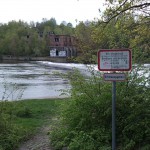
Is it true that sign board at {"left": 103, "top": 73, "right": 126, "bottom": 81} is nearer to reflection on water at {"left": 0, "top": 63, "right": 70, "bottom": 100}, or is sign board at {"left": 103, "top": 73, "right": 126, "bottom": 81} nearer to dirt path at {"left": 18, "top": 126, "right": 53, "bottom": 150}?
dirt path at {"left": 18, "top": 126, "right": 53, "bottom": 150}

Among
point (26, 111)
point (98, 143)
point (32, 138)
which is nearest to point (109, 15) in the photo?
point (98, 143)

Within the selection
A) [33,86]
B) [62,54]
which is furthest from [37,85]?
[62,54]

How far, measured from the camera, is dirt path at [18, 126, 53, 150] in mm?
8641

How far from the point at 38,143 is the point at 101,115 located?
6.19 feet

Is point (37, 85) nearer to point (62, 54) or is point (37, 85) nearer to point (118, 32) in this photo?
point (118, 32)

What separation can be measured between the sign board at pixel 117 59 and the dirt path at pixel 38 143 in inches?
118

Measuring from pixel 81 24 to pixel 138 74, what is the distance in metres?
2.25

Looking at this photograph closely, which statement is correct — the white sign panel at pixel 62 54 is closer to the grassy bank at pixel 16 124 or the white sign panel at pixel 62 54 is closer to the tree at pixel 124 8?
the grassy bank at pixel 16 124

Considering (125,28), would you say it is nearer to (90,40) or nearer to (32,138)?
(90,40)

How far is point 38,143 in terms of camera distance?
9.12 m

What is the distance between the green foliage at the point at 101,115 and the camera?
7430mm

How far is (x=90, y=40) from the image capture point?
9930 mm

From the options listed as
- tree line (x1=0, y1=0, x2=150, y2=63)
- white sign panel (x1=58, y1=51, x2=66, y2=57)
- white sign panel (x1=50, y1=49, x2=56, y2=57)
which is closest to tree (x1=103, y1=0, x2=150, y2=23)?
tree line (x1=0, y1=0, x2=150, y2=63)

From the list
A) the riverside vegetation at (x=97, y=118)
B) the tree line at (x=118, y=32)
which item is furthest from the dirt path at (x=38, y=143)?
the tree line at (x=118, y=32)
